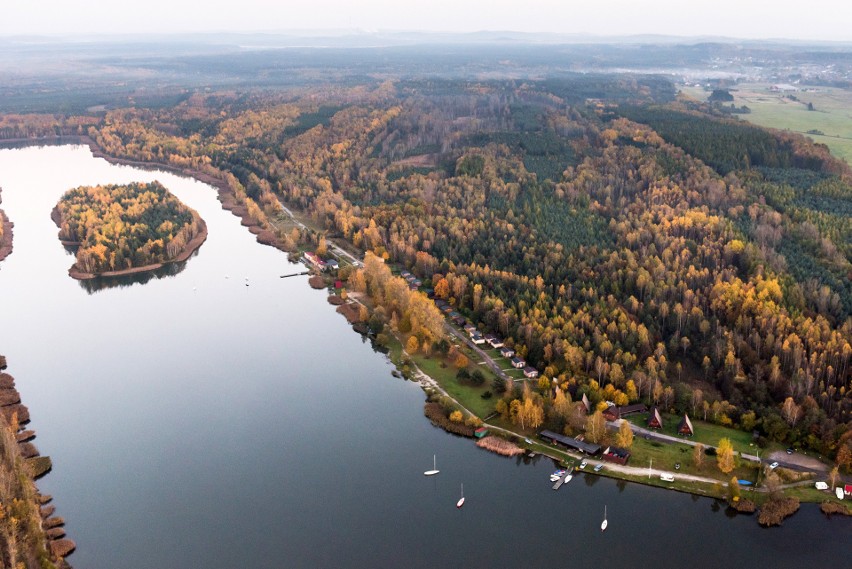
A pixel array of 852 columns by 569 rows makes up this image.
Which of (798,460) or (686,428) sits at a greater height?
(686,428)

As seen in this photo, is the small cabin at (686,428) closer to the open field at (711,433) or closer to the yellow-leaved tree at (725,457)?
the open field at (711,433)

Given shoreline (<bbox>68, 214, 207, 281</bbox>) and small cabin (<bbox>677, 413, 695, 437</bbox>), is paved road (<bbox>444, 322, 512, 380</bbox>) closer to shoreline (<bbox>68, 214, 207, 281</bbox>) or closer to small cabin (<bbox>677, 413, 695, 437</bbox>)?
small cabin (<bbox>677, 413, 695, 437</bbox>)

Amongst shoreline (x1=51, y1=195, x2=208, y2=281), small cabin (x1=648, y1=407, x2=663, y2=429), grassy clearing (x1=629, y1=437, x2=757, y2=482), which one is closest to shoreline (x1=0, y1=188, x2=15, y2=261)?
shoreline (x1=51, y1=195, x2=208, y2=281)

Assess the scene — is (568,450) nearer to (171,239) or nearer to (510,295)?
(510,295)

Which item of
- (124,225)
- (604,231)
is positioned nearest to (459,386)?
(604,231)

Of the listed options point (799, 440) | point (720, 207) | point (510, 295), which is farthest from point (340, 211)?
point (799, 440)

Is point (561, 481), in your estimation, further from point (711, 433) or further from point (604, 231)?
point (604, 231)
